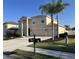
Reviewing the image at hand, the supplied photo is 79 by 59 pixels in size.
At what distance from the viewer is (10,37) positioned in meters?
1.51

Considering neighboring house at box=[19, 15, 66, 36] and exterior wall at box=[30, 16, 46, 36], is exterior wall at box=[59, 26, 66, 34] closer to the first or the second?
neighboring house at box=[19, 15, 66, 36]

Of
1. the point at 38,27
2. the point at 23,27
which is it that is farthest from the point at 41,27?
the point at 23,27

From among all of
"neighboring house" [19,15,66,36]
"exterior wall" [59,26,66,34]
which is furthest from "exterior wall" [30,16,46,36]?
"exterior wall" [59,26,66,34]

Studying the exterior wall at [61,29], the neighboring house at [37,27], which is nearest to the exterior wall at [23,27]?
the neighboring house at [37,27]

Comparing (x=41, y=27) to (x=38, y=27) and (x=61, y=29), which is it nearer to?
(x=38, y=27)

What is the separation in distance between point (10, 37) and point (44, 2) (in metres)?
0.48

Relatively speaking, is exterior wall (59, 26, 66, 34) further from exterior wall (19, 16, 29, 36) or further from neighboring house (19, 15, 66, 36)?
exterior wall (19, 16, 29, 36)

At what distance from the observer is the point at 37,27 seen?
4.94 ft

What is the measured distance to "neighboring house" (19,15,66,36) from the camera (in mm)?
1482

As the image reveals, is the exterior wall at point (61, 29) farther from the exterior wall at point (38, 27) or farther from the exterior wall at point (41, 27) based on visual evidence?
the exterior wall at point (38, 27)

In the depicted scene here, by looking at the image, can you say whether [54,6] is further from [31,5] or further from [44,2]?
[31,5]

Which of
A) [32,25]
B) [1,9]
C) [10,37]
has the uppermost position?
[1,9]

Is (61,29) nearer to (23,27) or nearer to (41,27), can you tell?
(41,27)

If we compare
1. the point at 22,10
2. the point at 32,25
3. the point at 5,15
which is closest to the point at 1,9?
the point at 5,15
